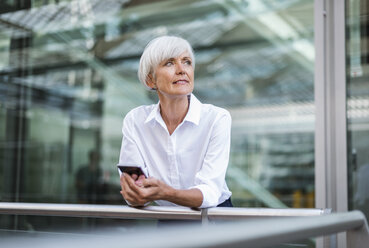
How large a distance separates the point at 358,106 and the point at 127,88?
222 inches

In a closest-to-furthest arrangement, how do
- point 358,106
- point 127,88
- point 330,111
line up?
point 330,111, point 358,106, point 127,88

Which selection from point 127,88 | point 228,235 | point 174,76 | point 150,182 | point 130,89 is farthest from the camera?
point 127,88

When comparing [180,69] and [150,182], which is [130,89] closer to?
[180,69]

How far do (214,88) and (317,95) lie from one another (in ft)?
18.8

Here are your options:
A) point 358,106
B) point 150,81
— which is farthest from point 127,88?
point 150,81

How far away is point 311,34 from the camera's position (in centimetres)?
670

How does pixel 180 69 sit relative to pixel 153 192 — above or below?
above

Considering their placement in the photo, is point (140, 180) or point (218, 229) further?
point (140, 180)

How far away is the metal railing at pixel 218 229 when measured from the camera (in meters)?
0.62

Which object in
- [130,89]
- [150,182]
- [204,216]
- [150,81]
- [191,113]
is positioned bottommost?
[204,216]

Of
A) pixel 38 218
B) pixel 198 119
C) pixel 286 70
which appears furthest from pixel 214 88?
pixel 198 119

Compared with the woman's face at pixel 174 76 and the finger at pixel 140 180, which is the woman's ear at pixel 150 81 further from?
the finger at pixel 140 180

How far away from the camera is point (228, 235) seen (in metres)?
0.72

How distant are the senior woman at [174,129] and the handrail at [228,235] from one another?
2.41 ft
